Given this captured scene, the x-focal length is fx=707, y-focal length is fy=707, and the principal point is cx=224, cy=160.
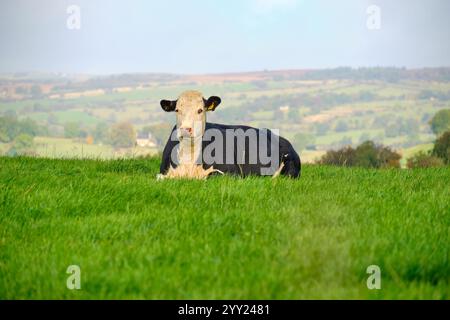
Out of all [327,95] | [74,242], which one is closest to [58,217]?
[74,242]

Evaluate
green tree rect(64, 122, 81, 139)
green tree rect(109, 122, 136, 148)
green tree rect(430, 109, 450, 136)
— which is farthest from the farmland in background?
green tree rect(109, 122, 136, 148)

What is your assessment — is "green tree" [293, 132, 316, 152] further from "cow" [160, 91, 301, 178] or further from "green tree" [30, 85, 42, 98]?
"cow" [160, 91, 301, 178]

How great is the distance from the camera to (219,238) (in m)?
8.91

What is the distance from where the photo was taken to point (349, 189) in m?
12.8

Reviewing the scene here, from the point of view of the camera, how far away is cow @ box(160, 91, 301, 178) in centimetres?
1408

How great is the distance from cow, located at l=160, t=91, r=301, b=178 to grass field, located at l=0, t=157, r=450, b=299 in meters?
1.19

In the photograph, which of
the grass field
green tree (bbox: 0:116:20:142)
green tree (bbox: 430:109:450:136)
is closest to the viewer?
the grass field

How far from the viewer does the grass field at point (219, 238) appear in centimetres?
720

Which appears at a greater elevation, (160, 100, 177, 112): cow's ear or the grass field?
(160, 100, 177, 112): cow's ear

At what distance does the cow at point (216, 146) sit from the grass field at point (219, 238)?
1.19m

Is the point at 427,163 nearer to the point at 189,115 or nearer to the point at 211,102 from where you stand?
the point at 211,102

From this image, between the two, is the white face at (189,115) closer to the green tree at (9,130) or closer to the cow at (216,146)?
the cow at (216,146)

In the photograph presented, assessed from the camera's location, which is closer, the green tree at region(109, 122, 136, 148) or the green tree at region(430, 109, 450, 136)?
the green tree at region(109, 122, 136, 148)

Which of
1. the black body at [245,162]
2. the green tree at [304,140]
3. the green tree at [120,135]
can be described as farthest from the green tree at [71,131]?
the black body at [245,162]
